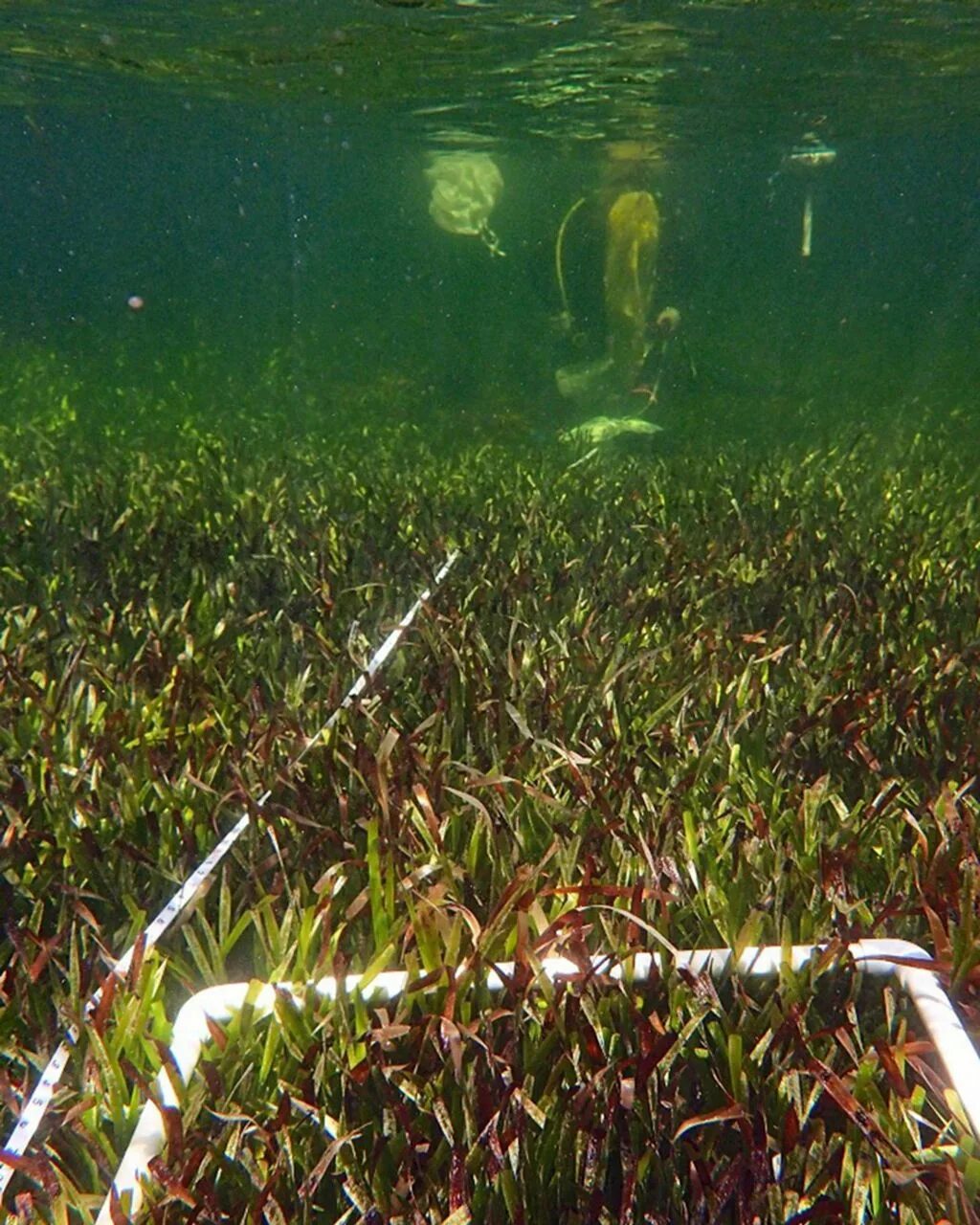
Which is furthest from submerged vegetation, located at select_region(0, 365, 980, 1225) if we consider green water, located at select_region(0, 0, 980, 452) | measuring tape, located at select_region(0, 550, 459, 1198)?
green water, located at select_region(0, 0, 980, 452)

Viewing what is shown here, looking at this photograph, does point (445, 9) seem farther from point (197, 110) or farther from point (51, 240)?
point (51, 240)

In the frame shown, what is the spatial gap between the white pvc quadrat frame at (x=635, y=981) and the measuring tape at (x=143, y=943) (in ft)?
0.72

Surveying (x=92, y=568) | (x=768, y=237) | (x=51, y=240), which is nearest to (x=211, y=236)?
(x=51, y=240)

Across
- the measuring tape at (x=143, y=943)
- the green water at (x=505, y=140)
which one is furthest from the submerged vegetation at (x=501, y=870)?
the green water at (x=505, y=140)

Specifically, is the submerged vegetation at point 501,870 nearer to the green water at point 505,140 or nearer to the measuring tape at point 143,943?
the measuring tape at point 143,943

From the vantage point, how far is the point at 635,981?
2.40 metres

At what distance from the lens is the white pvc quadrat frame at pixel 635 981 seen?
202 cm

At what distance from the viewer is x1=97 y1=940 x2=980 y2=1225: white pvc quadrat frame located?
6.62ft

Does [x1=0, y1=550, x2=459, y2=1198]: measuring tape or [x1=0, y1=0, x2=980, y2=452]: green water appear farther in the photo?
[x1=0, y1=0, x2=980, y2=452]: green water

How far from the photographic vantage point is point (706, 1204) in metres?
1.95

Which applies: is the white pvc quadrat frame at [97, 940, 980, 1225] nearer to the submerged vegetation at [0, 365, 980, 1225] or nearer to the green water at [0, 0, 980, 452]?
the submerged vegetation at [0, 365, 980, 1225]

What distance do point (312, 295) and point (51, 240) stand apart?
189 feet

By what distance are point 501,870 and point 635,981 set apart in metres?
0.60

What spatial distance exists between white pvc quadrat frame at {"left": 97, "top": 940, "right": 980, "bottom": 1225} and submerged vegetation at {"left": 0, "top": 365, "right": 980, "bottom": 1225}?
5 centimetres
